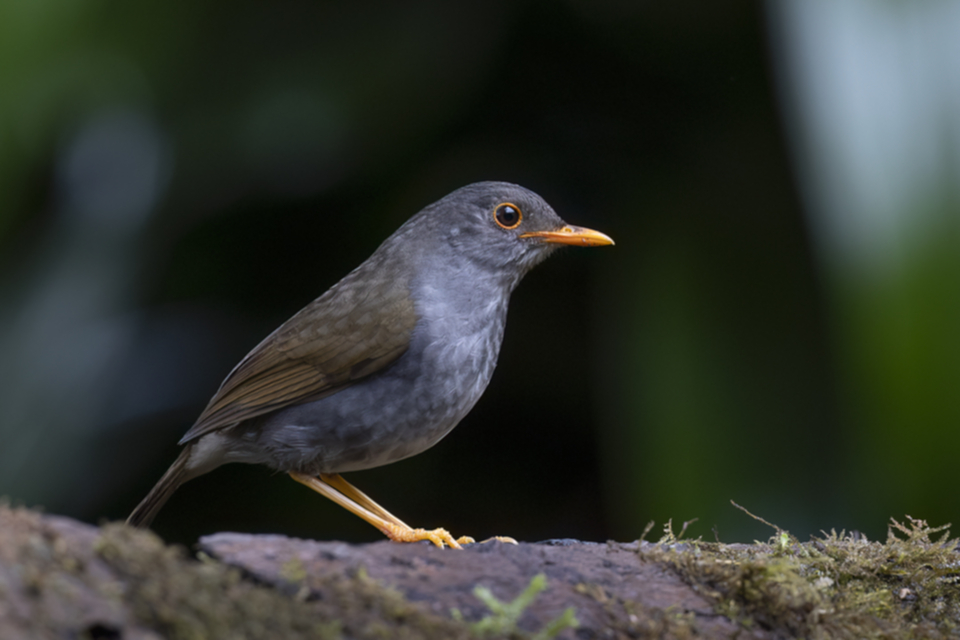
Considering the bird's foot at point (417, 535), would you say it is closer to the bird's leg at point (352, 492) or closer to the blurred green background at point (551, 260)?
the bird's leg at point (352, 492)

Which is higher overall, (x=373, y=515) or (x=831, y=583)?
(x=831, y=583)

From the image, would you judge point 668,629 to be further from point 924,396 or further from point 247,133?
point 247,133

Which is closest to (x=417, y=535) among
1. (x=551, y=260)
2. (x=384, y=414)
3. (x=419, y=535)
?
(x=419, y=535)

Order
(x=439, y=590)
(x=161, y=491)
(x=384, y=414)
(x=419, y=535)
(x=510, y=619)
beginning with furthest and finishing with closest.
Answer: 1. (x=161, y=491)
2. (x=384, y=414)
3. (x=419, y=535)
4. (x=439, y=590)
5. (x=510, y=619)

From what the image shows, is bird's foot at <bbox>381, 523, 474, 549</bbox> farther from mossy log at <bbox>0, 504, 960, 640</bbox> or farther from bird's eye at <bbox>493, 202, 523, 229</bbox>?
bird's eye at <bbox>493, 202, 523, 229</bbox>

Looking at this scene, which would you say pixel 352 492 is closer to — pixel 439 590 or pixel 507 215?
pixel 507 215

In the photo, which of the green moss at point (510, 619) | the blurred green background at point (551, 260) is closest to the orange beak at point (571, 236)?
the blurred green background at point (551, 260)
